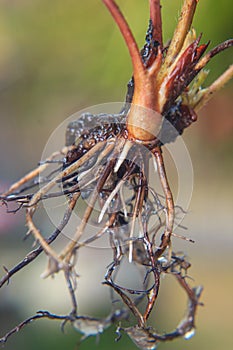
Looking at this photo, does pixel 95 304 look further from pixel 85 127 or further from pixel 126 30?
pixel 126 30

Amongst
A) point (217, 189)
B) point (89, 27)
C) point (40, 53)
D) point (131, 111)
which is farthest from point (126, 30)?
point (217, 189)

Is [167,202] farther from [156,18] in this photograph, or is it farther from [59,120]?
[59,120]

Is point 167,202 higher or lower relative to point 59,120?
lower

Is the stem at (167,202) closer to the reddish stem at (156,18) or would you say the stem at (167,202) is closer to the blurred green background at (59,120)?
the reddish stem at (156,18)

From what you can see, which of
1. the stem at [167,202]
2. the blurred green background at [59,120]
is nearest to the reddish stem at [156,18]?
the stem at [167,202]

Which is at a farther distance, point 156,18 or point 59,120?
point 59,120

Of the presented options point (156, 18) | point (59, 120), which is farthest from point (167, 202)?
point (59, 120)

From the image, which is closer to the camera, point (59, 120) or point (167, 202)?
point (167, 202)

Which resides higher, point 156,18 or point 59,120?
point 59,120

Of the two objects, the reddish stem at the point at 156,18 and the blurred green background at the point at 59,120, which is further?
the blurred green background at the point at 59,120
